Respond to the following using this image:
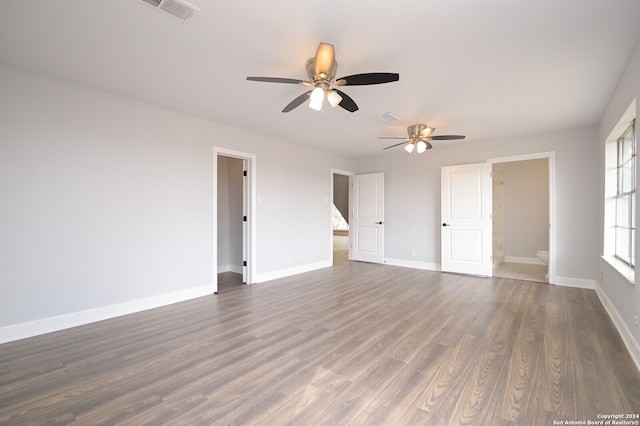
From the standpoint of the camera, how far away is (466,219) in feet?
18.2

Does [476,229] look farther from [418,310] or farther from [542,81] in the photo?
[542,81]

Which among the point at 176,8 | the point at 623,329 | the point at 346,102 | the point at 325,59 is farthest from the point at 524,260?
the point at 176,8

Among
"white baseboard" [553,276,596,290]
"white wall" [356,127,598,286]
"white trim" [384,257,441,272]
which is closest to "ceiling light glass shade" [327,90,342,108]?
"white wall" [356,127,598,286]

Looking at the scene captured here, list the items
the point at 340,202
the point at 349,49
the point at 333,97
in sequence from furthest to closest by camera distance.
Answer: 1. the point at 340,202
2. the point at 333,97
3. the point at 349,49

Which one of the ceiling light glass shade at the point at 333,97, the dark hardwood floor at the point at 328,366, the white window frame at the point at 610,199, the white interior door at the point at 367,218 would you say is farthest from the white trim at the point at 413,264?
the ceiling light glass shade at the point at 333,97

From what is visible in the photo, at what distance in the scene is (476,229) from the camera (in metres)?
5.44

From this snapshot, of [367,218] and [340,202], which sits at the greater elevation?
[340,202]

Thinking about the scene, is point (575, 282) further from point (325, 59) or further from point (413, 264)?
point (325, 59)

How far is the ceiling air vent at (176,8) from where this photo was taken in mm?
1849

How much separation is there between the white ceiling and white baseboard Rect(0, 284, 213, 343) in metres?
2.49

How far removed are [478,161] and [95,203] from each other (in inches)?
244

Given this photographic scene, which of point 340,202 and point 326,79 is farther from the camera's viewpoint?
point 340,202

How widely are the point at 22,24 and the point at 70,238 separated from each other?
198 cm

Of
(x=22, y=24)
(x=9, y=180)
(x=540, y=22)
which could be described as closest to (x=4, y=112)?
(x=9, y=180)
